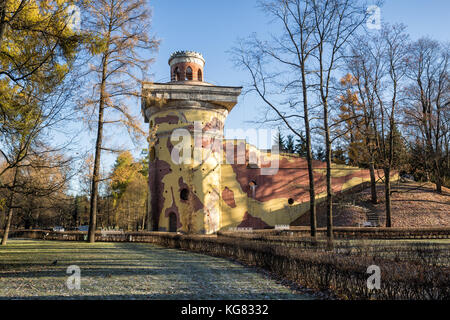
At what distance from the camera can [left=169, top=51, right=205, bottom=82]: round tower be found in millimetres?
27609

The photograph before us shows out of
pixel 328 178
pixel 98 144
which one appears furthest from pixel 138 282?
pixel 98 144

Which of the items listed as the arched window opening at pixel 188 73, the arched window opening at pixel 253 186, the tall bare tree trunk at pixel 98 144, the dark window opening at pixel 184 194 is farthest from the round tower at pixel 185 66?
the tall bare tree trunk at pixel 98 144

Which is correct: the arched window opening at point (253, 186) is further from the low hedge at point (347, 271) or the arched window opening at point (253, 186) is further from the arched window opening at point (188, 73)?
the low hedge at point (347, 271)

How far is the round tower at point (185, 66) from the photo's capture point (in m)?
Answer: 27.6

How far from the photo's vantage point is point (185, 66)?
2769cm

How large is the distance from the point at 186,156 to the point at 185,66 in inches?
306

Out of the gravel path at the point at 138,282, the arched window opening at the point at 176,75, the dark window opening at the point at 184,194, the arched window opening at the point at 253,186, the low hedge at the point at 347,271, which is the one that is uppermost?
the arched window opening at the point at 176,75

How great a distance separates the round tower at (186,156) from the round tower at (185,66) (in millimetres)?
1686

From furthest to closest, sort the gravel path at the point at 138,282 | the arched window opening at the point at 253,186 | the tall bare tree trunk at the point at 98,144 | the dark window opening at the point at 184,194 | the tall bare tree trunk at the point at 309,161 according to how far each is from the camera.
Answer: the arched window opening at the point at 253,186 < the dark window opening at the point at 184,194 < the tall bare tree trunk at the point at 98,144 < the tall bare tree trunk at the point at 309,161 < the gravel path at the point at 138,282

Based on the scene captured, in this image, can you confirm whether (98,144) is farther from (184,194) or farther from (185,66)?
(185,66)

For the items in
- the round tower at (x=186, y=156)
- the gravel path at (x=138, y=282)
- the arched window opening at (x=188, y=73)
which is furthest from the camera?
the arched window opening at (x=188, y=73)

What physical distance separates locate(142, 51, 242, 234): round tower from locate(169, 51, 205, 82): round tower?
1686 millimetres
